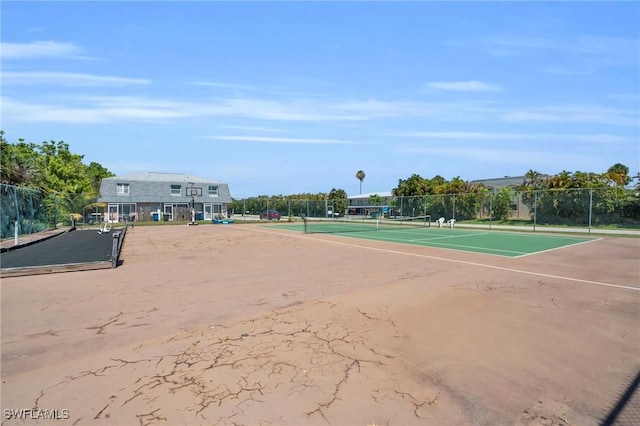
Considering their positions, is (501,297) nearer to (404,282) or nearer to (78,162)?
(404,282)

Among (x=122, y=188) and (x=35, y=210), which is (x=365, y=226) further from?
(x=122, y=188)

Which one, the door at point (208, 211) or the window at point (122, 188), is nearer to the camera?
A: the window at point (122, 188)

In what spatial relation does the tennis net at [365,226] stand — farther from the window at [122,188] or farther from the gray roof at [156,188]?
the window at [122,188]

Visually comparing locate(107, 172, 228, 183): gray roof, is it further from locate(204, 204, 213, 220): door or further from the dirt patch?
the dirt patch

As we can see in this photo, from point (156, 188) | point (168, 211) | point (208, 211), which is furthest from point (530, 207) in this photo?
point (156, 188)

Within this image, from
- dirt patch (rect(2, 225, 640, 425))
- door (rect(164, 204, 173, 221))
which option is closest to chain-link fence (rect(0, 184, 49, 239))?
dirt patch (rect(2, 225, 640, 425))

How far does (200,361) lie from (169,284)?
4418 mm

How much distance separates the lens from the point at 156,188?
45188 mm

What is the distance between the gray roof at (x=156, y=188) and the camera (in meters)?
42.1

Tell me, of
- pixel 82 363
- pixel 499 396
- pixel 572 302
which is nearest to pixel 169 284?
pixel 82 363

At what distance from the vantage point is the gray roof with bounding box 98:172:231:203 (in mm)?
42125

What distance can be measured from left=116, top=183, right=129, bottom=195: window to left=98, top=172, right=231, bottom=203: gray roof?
238 millimetres

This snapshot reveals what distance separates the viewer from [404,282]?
7.89m

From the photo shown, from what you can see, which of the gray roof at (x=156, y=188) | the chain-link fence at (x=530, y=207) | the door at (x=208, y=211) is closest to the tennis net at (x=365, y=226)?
the chain-link fence at (x=530, y=207)
